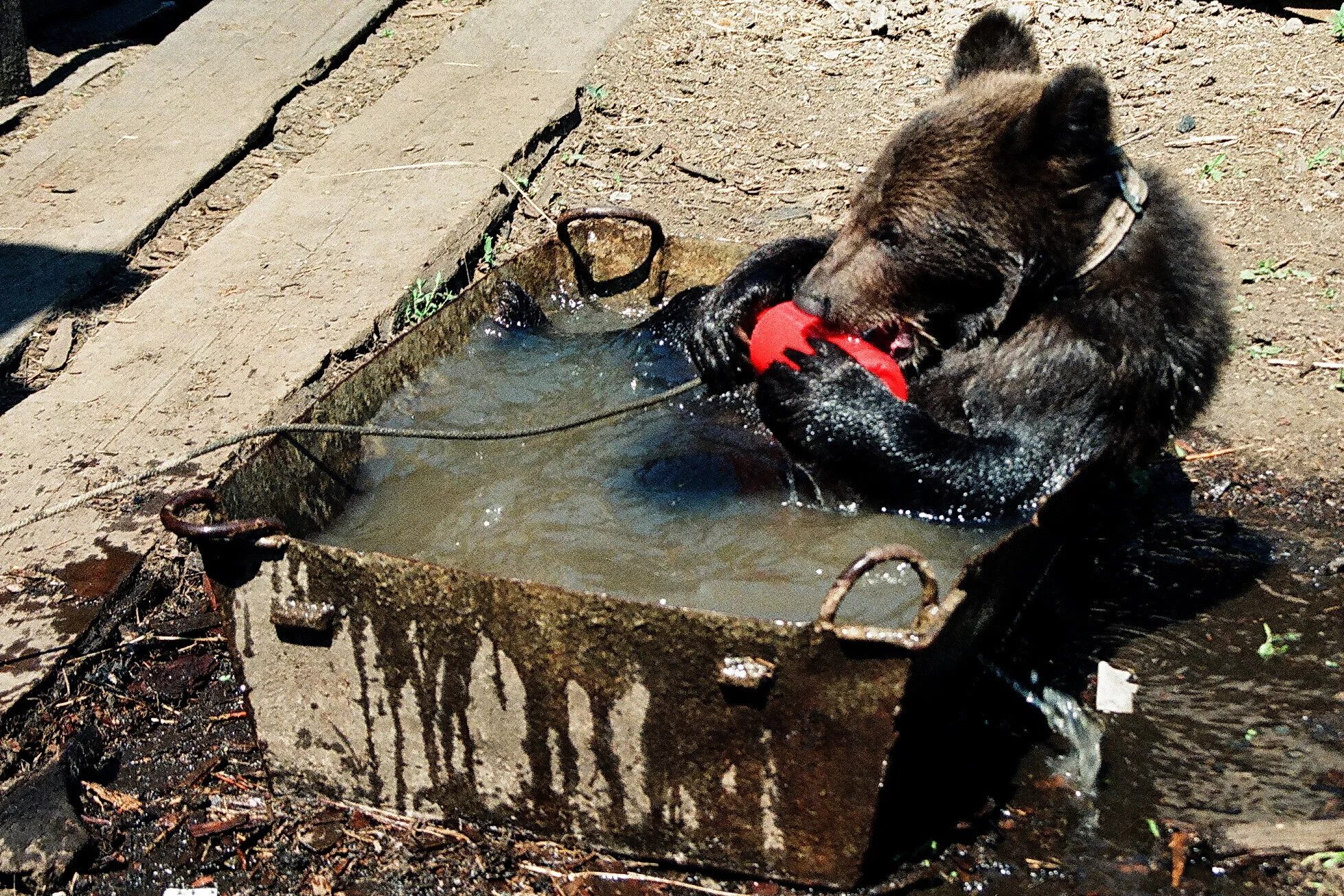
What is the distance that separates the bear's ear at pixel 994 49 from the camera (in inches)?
176

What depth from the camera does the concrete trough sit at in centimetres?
273

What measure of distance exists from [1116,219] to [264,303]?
3444 mm

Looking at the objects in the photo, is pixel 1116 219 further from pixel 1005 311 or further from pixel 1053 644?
pixel 1053 644

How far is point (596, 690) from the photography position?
2904mm

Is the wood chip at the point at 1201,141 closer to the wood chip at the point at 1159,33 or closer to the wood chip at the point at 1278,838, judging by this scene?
the wood chip at the point at 1159,33

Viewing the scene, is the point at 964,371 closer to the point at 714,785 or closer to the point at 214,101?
the point at 714,785

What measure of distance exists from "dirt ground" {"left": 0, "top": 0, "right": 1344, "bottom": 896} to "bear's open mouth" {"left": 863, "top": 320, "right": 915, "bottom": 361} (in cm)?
114

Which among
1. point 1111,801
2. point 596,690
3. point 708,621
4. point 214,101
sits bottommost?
point 1111,801

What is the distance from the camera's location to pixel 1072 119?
3.75 meters

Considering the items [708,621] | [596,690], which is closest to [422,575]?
[596,690]

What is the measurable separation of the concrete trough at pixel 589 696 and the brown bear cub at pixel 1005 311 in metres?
0.51

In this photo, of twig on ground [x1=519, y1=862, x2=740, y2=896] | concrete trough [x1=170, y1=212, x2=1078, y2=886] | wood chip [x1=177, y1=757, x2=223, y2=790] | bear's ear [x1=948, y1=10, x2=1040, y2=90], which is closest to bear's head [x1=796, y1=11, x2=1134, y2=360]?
bear's ear [x1=948, y1=10, x2=1040, y2=90]

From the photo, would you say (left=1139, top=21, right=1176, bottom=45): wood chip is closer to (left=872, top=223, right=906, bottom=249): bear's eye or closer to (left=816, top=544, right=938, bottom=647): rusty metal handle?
(left=872, top=223, right=906, bottom=249): bear's eye

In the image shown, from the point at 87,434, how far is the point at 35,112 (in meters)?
3.43
